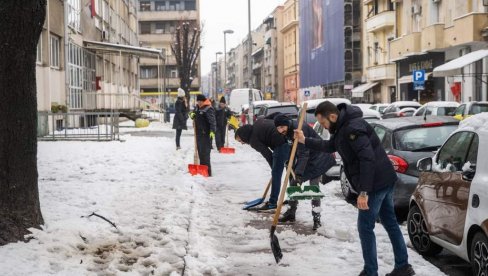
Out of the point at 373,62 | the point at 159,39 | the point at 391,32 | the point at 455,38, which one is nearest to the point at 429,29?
the point at 455,38

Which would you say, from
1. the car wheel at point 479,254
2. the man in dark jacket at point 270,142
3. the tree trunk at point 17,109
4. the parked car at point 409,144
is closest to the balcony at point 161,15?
the man in dark jacket at point 270,142

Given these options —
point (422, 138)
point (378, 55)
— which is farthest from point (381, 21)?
point (422, 138)

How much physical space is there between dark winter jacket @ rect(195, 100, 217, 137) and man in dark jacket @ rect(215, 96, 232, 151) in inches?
245

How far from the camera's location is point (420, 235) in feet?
22.4

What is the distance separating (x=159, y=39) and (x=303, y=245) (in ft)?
284

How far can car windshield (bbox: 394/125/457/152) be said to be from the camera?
898 cm

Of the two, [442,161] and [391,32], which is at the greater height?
[391,32]

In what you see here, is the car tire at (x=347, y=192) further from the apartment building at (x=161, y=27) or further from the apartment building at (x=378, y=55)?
the apartment building at (x=161, y=27)

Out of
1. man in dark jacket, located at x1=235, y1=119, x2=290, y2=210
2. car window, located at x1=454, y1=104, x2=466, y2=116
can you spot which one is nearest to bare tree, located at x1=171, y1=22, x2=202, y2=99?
car window, located at x1=454, y1=104, x2=466, y2=116

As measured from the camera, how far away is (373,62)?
50344 mm

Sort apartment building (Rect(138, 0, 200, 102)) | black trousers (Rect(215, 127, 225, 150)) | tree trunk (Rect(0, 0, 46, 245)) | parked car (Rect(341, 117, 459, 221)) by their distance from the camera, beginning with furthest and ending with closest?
apartment building (Rect(138, 0, 200, 102)), black trousers (Rect(215, 127, 225, 150)), parked car (Rect(341, 117, 459, 221)), tree trunk (Rect(0, 0, 46, 245))

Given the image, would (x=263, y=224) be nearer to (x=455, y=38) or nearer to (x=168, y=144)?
(x=168, y=144)

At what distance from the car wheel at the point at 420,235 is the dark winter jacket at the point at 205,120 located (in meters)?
7.25

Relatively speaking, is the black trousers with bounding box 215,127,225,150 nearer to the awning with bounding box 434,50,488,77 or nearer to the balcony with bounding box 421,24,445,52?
the awning with bounding box 434,50,488,77
